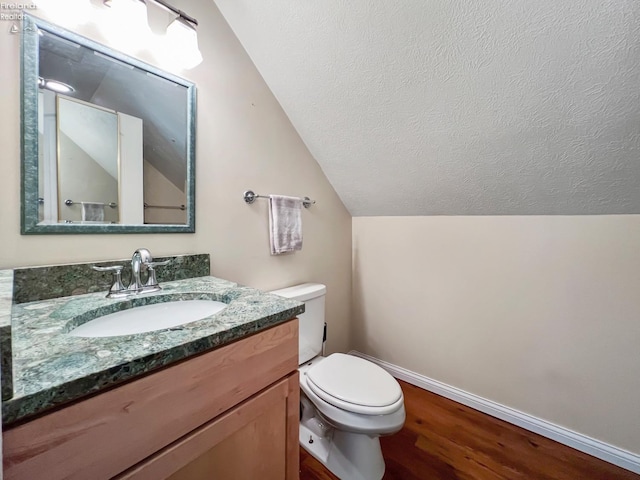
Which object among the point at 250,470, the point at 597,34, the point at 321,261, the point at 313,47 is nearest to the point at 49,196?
the point at 250,470

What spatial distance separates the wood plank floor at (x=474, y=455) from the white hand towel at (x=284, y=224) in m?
1.04

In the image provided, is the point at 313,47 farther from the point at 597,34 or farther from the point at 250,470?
the point at 250,470

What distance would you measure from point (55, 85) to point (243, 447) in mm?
1204

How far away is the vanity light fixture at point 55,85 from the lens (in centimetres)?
82

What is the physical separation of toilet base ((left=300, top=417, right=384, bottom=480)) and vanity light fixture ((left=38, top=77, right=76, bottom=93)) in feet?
5.38

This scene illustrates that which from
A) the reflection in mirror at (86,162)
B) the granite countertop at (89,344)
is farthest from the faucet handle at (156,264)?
the reflection in mirror at (86,162)

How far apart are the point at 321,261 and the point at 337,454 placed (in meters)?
1.03

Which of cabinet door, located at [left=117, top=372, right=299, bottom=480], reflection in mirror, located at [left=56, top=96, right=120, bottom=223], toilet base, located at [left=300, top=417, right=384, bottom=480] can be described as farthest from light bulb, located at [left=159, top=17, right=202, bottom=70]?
toilet base, located at [left=300, top=417, right=384, bottom=480]

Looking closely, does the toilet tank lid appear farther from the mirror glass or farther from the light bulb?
the light bulb

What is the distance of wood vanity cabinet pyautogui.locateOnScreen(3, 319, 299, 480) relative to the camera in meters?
0.42

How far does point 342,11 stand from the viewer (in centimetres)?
105

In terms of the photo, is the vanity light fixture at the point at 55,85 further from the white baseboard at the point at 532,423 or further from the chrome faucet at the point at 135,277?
the white baseboard at the point at 532,423

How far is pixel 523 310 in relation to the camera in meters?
1.47

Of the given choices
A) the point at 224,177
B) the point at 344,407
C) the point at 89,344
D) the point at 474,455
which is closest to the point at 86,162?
the point at 224,177
